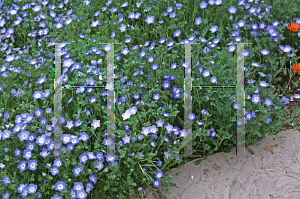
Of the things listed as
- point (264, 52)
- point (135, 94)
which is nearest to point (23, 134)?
point (135, 94)

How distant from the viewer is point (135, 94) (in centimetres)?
294

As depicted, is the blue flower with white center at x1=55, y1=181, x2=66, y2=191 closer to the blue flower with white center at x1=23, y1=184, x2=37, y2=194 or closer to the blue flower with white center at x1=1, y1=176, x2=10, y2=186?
the blue flower with white center at x1=23, y1=184, x2=37, y2=194

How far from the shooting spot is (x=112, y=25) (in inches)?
148

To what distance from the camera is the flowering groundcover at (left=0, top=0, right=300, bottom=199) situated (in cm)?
257

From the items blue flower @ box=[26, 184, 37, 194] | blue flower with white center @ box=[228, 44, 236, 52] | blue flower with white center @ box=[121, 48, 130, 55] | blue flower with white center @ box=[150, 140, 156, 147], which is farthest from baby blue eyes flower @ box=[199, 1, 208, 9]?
blue flower @ box=[26, 184, 37, 194]

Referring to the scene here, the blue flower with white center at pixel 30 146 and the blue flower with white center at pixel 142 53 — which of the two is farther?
the blue flower with white center at pixel 142 53

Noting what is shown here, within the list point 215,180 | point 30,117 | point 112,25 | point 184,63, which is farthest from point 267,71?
point 30,117

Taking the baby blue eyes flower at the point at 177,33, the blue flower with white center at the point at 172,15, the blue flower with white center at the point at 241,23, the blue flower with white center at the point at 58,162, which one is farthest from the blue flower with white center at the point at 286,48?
the blue flower with white center at the point at 58,162

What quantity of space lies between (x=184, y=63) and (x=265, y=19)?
3.73ft

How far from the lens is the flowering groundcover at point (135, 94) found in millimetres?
2568

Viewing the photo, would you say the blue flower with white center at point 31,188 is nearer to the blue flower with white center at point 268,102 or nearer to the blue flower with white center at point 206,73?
the blue flower with white center at point 206,73

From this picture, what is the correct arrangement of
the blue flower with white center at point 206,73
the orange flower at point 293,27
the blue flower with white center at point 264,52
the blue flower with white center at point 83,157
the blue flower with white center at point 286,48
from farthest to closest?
the orange flower at point 293,27, the blue flower with white center at point 286,48, the blue flower with white center at point 264,52, the blue flower with white center at point 206,73, the blue flower with white center at point 83,157

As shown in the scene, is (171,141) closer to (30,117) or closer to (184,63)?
(184,63)

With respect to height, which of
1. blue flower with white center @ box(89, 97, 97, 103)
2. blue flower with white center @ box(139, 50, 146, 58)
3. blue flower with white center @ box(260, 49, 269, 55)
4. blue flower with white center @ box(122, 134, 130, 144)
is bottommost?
blue flower with white center @ box(122, 134, 130, 144)
